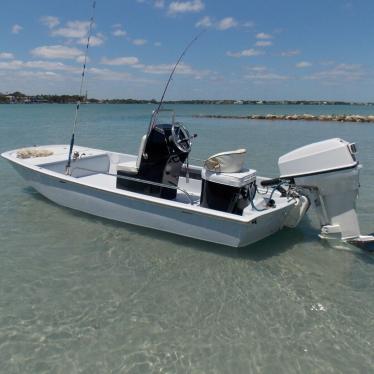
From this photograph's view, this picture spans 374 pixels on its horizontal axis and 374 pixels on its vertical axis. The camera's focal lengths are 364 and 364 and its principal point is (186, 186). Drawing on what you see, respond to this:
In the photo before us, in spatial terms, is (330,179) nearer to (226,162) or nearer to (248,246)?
(226,162)

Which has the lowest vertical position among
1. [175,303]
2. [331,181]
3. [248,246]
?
[175,303]

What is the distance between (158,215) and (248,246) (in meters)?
1.52

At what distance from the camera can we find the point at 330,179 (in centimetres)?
515

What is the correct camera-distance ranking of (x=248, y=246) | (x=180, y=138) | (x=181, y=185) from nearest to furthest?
(x=248, y=246), (x=180, y=138), (x=181, y=185)

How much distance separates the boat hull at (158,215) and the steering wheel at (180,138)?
1.19 meters

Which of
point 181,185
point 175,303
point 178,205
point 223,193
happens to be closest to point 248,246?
point 223,193

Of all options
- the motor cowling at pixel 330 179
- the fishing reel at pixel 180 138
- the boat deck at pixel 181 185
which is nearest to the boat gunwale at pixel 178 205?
the boat deck at pixel 181 185

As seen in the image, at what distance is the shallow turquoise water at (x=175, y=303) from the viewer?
3533 millimetres

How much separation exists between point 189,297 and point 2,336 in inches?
81.9

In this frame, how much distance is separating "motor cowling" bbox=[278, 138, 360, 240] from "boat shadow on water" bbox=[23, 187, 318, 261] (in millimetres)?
775

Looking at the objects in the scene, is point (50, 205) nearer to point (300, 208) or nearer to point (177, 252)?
point (177, 252)

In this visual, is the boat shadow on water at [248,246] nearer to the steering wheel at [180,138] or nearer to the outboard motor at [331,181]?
the outboard motor at [331,181]

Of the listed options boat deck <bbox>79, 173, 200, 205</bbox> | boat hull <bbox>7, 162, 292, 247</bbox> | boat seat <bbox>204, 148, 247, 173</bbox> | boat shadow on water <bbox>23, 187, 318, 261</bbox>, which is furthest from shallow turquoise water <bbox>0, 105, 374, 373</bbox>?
boat seat <bbox>204, 148, 247, 173</bbox>

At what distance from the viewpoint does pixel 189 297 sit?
4.51 meters
